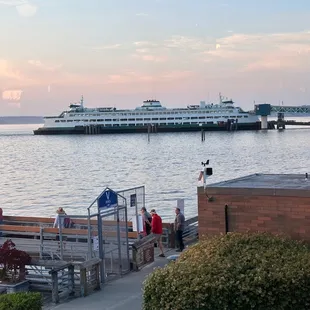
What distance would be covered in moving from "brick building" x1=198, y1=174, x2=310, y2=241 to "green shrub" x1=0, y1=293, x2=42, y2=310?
335 cm

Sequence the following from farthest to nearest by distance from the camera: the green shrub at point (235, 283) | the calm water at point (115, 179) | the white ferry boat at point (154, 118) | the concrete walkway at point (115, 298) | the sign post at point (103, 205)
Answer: the white ferry boat at point (154, 118) → the calm water at point (115, 179) → the sign post at point (103, 205) → the concrete walkway at point (115, 298) → the green shrub at point (235, 283)

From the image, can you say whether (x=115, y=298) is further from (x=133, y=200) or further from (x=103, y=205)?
(x=133, y=200)

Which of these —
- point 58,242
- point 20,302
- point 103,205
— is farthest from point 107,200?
point 20,302

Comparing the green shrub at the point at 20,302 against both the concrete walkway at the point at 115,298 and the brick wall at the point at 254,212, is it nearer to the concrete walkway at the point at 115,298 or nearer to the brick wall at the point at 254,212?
the concrete walkway at the point at 115,298

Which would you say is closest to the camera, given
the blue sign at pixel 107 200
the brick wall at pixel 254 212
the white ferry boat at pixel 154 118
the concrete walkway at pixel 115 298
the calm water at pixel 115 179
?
the brick wall at pixel 254 212

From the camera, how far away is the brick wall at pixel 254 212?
1038cm

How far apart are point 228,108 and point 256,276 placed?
180 meters

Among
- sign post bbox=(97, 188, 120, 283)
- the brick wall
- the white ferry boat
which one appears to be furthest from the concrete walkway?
the white ferry boat

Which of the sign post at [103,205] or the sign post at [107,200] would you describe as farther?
the sign post at [107,200]

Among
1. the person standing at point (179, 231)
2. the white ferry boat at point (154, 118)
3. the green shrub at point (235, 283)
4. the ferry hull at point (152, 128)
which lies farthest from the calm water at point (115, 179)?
the ferry hull at point (152, 128)

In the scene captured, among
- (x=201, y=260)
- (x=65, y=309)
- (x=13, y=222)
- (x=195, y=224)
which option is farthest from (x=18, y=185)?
(x=201, y=260)

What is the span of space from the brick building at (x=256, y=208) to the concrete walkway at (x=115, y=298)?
2271 millimetres

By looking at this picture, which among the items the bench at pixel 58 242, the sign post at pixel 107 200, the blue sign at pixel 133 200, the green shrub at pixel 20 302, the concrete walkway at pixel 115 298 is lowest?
the concrete walkway at pixel 115 298

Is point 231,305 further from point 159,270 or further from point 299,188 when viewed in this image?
point 299,188
